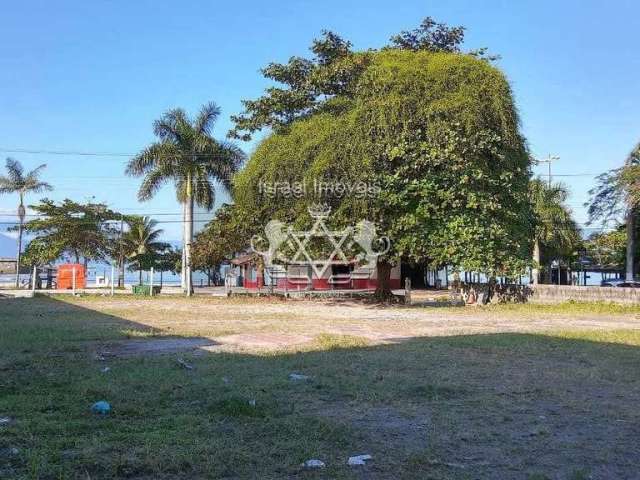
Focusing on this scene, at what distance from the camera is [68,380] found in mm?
7141

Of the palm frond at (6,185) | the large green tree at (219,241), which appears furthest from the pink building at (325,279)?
the palm frond at (6,185)

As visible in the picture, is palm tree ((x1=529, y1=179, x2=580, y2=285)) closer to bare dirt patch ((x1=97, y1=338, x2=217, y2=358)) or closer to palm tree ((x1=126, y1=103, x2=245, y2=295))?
palm tree ((x1=126, y1=103, x2=245, y2=295))

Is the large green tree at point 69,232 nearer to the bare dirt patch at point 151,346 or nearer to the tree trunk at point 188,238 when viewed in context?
the tree trunk at point 188,238

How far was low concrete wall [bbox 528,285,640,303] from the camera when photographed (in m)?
19.9

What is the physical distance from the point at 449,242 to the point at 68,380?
14.8 metres

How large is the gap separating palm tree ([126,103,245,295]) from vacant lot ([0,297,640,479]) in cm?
1937

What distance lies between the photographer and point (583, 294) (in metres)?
20.9

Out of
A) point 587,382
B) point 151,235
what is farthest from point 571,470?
point 151,235

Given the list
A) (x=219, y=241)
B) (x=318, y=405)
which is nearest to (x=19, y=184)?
(x=219, y=241)

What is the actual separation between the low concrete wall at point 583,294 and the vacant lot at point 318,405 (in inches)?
335

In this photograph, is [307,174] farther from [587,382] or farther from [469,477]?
[469,477]

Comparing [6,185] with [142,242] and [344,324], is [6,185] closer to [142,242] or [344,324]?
[142,242]

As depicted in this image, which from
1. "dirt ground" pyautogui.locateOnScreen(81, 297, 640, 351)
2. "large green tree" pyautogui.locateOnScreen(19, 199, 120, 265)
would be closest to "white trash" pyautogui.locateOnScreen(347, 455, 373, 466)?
"dirt ground" pyautogui.locateOnScreen(81, 297, 640, 351)

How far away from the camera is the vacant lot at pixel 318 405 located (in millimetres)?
4262
